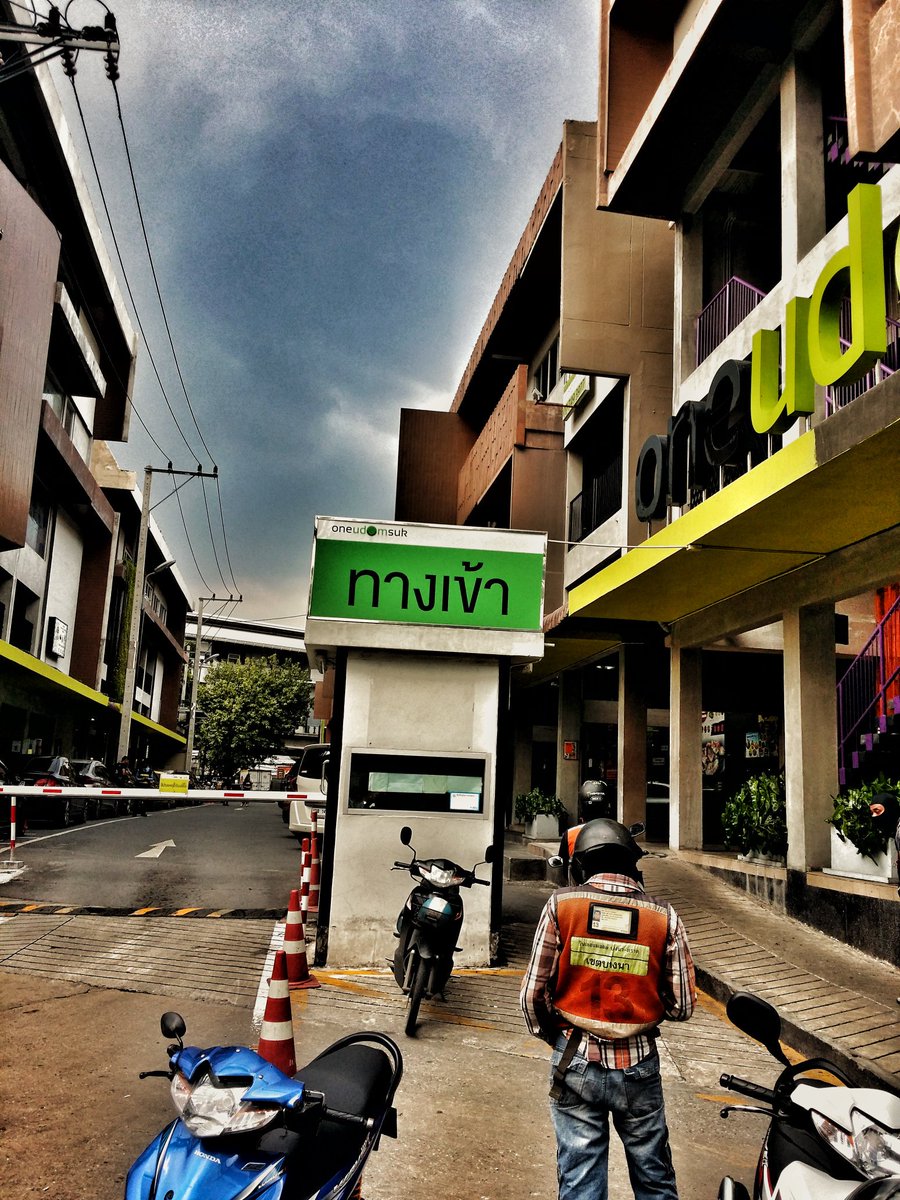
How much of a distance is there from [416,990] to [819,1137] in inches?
166

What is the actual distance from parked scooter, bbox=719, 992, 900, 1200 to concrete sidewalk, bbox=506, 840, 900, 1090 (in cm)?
358

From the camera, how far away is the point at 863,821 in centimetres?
873

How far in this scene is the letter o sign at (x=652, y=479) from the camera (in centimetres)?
1193

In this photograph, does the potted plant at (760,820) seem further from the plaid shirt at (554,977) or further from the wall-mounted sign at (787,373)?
the plaid shirt at (554,977)

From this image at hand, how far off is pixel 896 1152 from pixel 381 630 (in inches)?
263

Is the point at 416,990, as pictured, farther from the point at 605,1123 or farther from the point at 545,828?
the point at 545,828

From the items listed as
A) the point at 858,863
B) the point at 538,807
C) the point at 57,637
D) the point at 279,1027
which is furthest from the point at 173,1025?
the point at 57,637

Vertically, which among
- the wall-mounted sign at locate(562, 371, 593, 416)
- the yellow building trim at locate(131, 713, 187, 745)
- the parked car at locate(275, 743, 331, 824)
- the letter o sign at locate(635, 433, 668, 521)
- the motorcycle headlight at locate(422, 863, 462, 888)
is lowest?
the motorcycle headlight at locate(422, 863, 462, 888)

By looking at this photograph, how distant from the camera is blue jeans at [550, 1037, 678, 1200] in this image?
3006 millimetres

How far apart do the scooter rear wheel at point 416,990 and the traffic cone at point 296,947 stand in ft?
2.73

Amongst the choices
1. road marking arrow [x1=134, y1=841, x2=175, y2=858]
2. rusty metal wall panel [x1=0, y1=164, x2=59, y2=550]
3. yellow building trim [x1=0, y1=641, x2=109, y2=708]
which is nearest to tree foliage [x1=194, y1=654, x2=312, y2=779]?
yellow building trim [x1=0, y1=641, x2=109, y2=708]

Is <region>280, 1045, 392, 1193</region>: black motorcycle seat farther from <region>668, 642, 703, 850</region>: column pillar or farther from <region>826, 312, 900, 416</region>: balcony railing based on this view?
<region>668, 642, 703, 850</region>: column pillar

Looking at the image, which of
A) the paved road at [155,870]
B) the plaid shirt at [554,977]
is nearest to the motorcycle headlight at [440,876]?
the plaid shirt at [554,977]

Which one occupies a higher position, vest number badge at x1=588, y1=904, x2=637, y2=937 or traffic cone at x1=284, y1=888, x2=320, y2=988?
vest number badge at x1=588, y1=904, x2=637, y2=937
